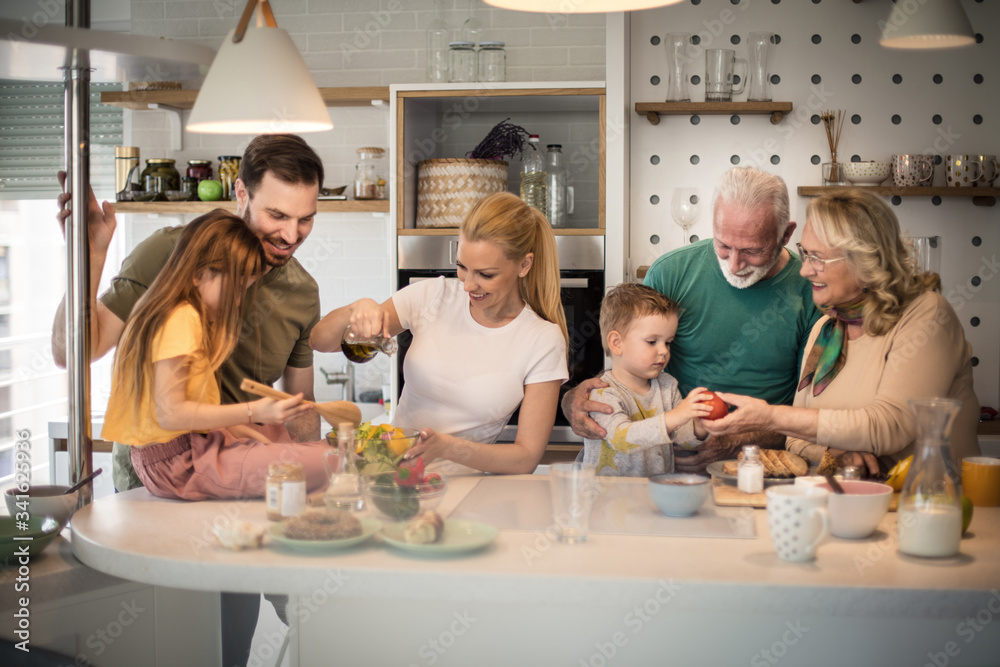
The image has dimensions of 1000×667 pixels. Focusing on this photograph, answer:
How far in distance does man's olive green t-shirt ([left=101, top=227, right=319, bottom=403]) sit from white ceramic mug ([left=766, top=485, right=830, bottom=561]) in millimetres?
1300

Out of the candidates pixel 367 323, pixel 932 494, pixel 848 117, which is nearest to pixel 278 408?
pixel 367 323

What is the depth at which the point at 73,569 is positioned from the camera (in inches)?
61.9

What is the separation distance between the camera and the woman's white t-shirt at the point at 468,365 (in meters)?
2.10

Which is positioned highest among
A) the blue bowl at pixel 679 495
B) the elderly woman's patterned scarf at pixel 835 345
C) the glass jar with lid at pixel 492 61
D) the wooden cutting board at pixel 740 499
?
the glass jar with lid at pixel 492 61

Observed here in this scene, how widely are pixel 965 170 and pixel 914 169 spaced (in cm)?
21

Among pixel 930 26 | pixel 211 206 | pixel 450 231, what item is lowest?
pixel 450 231

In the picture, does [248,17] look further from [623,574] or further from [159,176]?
[159,176]

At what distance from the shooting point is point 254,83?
154 cm

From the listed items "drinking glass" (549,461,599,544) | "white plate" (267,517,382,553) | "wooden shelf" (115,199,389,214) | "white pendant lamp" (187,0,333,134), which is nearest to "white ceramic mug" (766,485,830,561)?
"drinking glass" (549,461,599,544)

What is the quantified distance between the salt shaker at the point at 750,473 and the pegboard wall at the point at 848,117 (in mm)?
1986

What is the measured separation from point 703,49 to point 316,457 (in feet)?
8.74

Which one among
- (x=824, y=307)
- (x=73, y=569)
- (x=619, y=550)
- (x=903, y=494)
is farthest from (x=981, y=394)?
(x=73, y=569)

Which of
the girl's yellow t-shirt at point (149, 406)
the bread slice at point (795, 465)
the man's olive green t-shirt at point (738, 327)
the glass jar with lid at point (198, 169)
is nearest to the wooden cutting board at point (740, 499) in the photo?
the bread slice at point (795, 465)

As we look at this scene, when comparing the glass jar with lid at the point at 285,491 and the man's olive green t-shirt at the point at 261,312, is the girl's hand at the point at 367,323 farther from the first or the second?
the glass jar with lid at the point at 285,491
